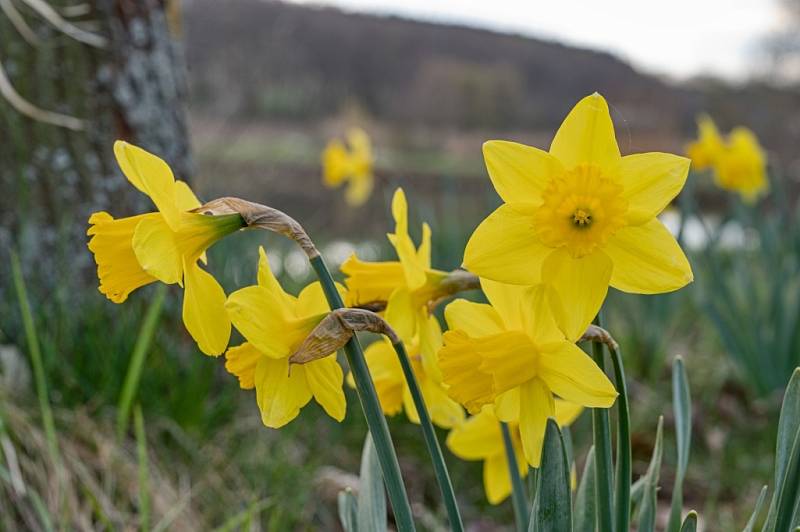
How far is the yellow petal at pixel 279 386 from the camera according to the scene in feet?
2.29

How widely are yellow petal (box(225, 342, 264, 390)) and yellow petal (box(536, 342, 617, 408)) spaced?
0.84 feet

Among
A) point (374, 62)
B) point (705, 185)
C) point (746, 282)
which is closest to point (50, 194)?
point (746, 282)

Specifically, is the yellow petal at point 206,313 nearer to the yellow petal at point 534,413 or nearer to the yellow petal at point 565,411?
the yellow petal at point 534,413

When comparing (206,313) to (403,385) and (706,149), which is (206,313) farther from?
(706,149)

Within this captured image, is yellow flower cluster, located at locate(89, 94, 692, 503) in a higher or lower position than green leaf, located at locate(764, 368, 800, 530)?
higher

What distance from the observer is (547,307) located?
0.70 metres

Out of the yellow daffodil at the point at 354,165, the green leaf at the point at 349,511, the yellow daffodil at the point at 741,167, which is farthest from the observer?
the yellow daffodil at the point at 354,165

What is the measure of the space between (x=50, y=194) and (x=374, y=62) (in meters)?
22.0

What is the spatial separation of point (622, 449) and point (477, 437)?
264 mm

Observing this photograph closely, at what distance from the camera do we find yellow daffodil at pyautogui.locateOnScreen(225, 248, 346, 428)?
0.67 meters

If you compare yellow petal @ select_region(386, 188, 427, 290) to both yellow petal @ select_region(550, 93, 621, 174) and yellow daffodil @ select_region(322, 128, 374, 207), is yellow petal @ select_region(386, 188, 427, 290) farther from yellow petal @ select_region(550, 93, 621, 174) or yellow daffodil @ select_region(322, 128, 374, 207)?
yellow daffodil @ select_region(322, 128, 374, 207)

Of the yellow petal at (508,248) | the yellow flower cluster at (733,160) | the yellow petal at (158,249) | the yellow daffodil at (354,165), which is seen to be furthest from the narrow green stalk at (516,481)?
the yellow daffodil at (354,165)

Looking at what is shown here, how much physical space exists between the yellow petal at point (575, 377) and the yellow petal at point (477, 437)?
0.26m

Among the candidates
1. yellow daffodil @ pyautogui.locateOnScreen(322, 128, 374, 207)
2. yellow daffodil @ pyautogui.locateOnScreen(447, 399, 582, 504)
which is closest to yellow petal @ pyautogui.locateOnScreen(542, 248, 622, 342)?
yellow daffodil @ pyautogui.locateOnScreen(447, 399, 582, 504)
